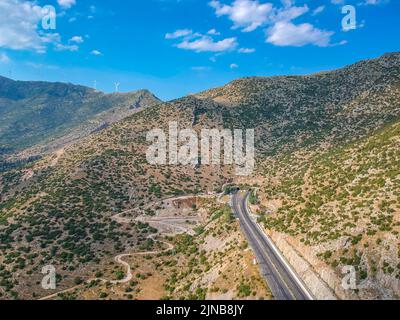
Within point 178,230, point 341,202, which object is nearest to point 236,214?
point 178,230

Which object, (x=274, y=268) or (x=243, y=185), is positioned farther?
(x=243, y=185)

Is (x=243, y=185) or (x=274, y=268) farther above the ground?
(x=243, y=185)

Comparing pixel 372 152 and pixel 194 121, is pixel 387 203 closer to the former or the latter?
pixel 372 152

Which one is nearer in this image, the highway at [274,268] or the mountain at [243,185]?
the highway at [274,268]

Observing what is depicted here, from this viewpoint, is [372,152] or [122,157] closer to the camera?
[372,152]
